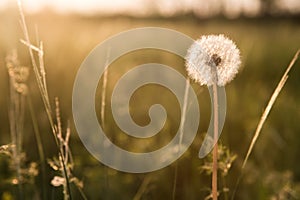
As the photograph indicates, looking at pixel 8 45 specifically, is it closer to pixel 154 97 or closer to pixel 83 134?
pixel 154 97

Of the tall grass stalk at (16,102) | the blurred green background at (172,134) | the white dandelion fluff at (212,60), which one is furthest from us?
the blurred green background at (172,134)

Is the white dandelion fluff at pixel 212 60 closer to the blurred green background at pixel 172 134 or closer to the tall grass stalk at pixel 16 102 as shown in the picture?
the blurred green background at pixel 172 134

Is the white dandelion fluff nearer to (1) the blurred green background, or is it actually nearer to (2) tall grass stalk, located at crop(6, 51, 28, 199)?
(1) the blurred green background

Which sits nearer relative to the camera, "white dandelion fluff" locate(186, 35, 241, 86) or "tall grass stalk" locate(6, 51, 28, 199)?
"white dandelion fluff" locate(186, 35, 241, 86)

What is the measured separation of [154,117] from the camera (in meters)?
2.75

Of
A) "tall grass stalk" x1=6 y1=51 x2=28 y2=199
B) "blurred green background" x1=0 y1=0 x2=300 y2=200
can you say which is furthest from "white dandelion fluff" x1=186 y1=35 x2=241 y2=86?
"tall grass stalk" x1=6 y1=51 x2=28 y2=199

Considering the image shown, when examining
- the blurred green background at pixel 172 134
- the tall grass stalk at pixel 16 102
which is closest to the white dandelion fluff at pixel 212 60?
the blurred green background at pixel 172 134

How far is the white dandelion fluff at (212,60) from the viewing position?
936 mm

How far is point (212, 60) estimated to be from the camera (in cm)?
96

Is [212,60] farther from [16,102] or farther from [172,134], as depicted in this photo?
[172,134]

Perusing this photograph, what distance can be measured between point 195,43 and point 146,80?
113 inches

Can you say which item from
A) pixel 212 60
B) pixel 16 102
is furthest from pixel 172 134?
pixel 212 60

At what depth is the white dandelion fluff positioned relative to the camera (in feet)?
3.07

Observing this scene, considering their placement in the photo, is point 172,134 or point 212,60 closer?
point 212,60
